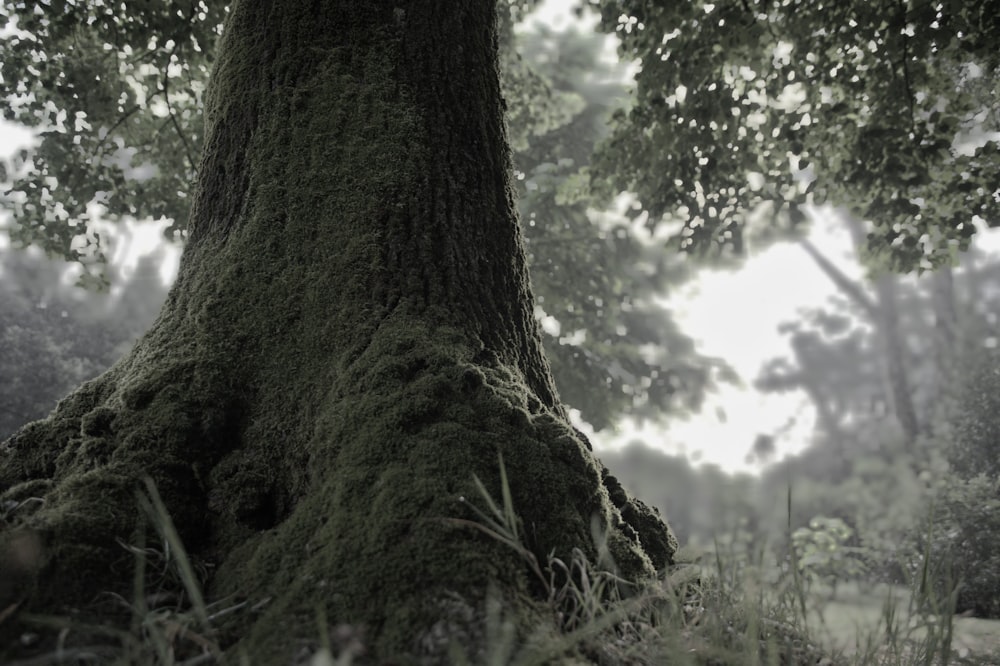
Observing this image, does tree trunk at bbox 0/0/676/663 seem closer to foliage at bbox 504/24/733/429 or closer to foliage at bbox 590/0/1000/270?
foliage at bbox 590/0/1000/270

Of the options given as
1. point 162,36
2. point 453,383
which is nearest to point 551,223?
point 162,36

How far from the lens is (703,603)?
186 centimetres

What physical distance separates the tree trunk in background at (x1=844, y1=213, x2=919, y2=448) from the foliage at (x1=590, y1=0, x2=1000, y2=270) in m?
13.3

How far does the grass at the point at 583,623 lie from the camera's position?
1.37 meters

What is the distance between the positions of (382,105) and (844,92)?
4.20 meters

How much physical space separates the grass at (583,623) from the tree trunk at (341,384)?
0.06 metres

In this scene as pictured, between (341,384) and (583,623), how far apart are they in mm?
1005

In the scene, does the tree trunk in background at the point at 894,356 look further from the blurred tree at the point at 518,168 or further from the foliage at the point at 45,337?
the foliage at the point at 45,337

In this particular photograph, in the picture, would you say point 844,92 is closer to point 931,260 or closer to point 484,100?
point 931,260

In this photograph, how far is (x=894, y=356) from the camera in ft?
78.9

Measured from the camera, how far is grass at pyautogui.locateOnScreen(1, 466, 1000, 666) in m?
1.37

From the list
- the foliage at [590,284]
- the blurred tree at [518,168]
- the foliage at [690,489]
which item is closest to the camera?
the foliage at [690,489]

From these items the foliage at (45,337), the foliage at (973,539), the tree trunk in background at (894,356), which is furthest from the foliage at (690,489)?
the tree trunk in background at (894,356)

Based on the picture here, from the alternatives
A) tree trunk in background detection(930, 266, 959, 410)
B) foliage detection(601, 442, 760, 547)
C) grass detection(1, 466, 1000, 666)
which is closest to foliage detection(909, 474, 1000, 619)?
foliage detection(601, 442, 760, 547)
